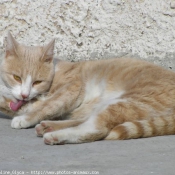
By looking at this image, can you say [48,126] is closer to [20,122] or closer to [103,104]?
[20,122]

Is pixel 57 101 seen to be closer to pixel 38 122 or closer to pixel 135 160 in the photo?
pixel 38 122

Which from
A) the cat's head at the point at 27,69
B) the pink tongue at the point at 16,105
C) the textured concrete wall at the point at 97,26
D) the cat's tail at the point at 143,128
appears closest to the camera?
the cat's tail at the point at 143,128

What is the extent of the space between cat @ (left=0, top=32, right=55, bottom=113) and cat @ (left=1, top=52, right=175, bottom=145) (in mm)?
108

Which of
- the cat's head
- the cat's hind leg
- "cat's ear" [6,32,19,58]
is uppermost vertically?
"cat's ear" [6,32,19,58]

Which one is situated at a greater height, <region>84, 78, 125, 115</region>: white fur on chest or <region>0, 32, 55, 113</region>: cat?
<region>0, 32, 55, 113</region>: cat

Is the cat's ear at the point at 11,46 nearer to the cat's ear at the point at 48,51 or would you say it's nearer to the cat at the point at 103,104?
the cat's ear at the point at 48,51

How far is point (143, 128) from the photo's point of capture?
13.6 feet

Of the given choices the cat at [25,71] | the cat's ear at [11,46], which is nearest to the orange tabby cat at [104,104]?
the cat at [25,71]

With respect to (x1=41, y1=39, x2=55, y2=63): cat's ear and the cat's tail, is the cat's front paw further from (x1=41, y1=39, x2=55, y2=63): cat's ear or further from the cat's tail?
the cat's tail

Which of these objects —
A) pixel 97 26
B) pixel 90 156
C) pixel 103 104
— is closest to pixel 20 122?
pixel 103 104

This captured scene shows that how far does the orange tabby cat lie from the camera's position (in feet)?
13.6

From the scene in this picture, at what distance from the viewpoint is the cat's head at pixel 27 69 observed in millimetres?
4777

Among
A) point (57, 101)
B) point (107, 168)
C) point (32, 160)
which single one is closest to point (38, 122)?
point (57, 101)

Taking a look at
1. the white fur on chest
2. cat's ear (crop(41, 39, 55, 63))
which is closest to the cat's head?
cat's ear (crop(41, 39, 55, 63))
